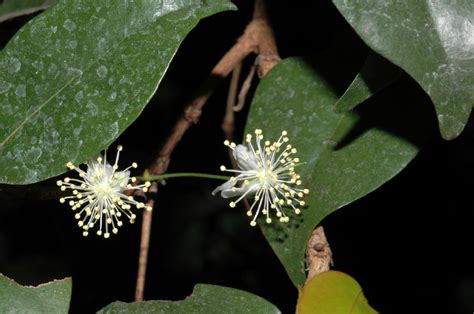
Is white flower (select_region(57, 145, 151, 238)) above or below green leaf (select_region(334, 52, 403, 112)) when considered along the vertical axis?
above

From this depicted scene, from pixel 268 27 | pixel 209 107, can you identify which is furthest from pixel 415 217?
pixel 268 27

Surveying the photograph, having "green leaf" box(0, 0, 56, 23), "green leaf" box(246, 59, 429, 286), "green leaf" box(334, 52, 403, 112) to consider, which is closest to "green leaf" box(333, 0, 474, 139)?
"green leaf" box(334, 52, 403, 112)

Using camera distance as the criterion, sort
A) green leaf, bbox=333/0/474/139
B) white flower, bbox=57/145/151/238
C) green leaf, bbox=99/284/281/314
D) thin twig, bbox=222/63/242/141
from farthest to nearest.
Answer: thin twig, bbox=222/63/242/141, white flower, bbox=57/145/151/238, green leaf, bbox=99/284/281/314, green leaf, bbox=333/0/474/139

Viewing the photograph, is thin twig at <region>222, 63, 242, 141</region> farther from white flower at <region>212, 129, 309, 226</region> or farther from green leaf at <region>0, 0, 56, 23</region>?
green leaf at <region>0, 0, 56, 23</region>

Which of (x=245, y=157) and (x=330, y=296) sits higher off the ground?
(x=245, y=157)

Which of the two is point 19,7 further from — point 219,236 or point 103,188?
point 219,236

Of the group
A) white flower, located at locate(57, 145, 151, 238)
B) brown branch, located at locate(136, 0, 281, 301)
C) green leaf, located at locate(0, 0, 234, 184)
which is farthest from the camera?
brown branch, located at locate(136, 0, 281, 301)

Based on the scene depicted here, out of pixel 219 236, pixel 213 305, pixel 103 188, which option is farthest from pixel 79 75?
pixel 219 236
